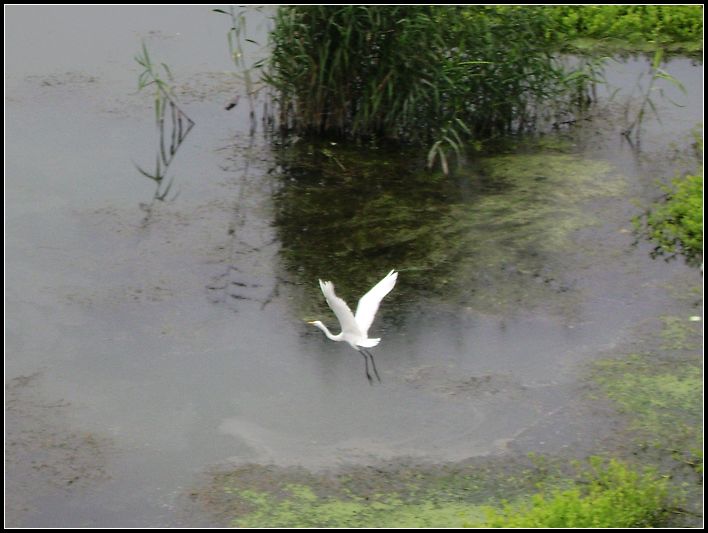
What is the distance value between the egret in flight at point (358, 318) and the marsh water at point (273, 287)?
0.61ft

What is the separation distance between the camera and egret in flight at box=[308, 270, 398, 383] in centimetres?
623

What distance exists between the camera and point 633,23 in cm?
1123

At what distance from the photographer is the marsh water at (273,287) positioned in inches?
242

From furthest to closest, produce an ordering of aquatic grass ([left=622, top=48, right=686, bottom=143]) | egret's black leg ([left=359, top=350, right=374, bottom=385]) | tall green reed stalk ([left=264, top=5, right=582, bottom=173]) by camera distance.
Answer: aquatic grass ([left=622, top=48, right=686, bottom=143]) < tall green reed stalk ([left=264, top=5, right=582, bottom=173]) < egret's black leg ([left=359, top=350, right=374, bottom=385])

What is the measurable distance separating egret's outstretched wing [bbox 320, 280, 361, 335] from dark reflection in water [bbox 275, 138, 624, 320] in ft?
3.01

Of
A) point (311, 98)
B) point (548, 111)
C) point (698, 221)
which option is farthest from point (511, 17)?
point (698, 221)

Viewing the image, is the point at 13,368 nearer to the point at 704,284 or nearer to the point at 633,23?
the point at 704,284

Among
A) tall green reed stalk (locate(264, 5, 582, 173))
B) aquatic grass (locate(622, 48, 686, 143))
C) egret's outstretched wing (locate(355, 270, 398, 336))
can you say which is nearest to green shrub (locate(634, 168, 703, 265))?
aquatic grass (locate(622, 48, 686, 143))

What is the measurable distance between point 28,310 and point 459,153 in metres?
3.47

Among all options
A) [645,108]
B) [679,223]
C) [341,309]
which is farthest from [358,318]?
[645,108]

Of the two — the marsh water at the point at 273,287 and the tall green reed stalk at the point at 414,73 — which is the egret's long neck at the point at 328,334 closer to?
the marsh water at the point at 273,287

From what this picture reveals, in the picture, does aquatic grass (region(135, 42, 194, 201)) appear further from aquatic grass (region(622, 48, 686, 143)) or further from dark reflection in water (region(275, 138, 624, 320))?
aquatic grass (region(622, 48, 686, 143))

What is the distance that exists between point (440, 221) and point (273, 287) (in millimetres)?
1362

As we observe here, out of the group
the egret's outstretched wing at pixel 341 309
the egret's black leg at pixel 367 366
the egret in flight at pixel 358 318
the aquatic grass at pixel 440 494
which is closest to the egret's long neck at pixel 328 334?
the egret in flight at pixel 358 318
